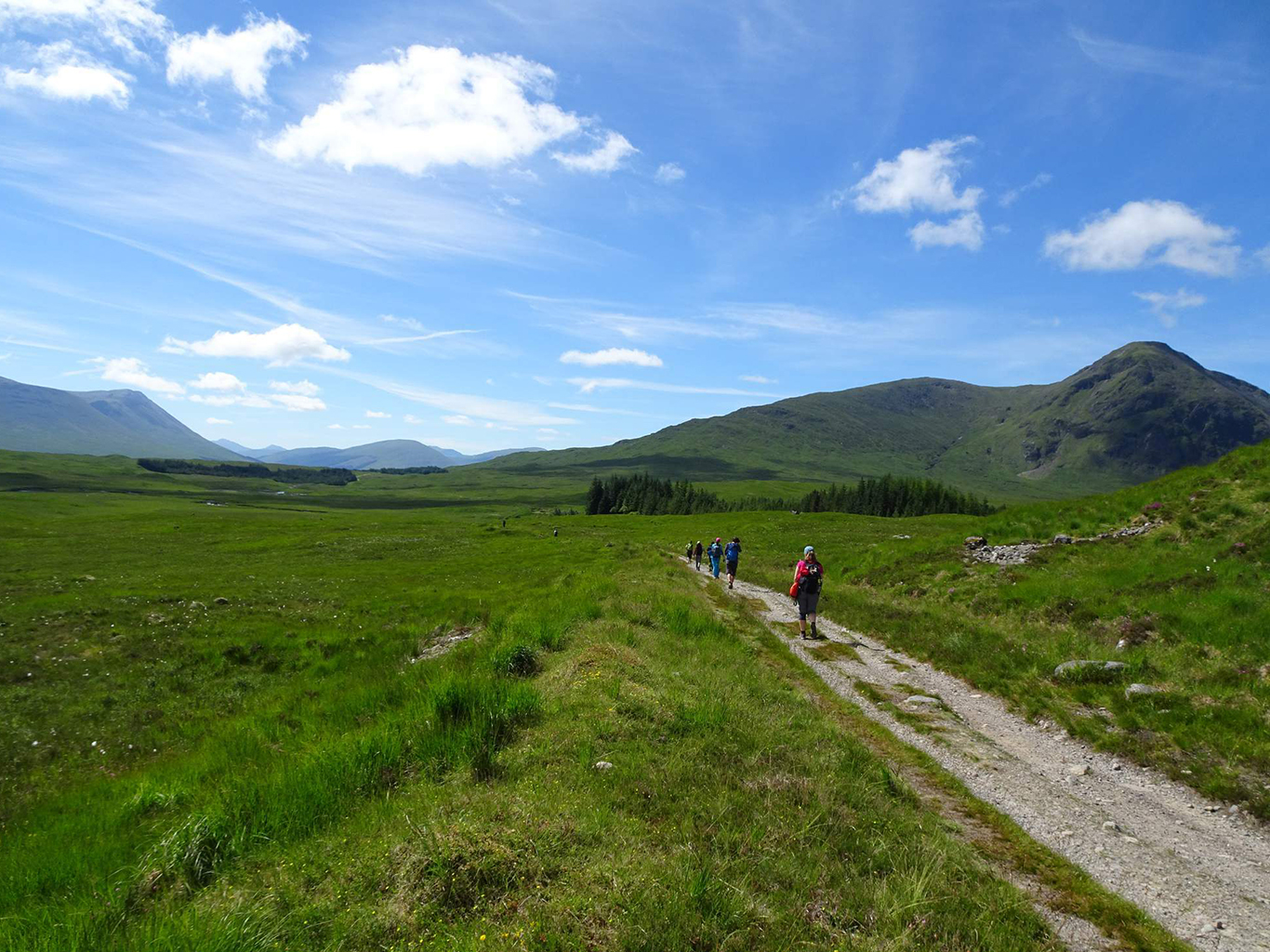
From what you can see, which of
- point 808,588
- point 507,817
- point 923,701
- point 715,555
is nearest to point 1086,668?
point 923,701

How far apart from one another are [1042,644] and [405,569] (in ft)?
163

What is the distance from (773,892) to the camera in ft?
18.5

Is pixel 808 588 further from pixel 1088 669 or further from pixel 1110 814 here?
pixel 1110 814

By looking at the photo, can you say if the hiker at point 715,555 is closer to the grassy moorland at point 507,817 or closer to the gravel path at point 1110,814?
the grassy moorland at point 507,817

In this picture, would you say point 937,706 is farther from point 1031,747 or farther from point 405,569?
point 405,569

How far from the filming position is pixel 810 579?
21.3m

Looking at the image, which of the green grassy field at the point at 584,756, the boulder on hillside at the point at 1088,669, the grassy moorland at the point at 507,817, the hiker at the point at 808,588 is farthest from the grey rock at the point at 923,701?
the hiker at the point at 808,588

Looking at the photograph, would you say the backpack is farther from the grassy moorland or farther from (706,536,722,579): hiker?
(706,536,722,579): hiker

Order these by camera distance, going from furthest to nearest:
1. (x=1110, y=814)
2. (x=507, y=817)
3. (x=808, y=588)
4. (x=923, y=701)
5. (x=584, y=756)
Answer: (x=808, y=588) < (x=923, y=701) < (x=1110, y=814) < (x=584, y=756) < (x=507, y=817)

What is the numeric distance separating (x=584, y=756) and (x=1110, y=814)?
7.97 meters

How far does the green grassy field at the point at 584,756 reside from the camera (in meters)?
5.34

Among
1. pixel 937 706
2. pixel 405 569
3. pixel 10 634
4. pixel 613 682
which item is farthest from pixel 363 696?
pixel 405 569

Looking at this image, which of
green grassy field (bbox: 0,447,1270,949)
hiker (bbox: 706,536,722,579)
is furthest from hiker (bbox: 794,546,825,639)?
hiker (bbox: 706,536,722,579)

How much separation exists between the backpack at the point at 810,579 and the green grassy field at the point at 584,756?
279cm
